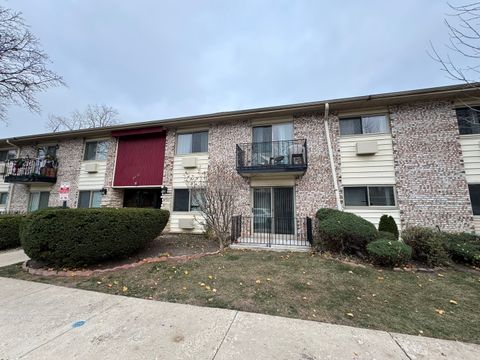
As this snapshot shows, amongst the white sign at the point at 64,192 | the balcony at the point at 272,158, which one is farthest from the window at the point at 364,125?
the white sign at the point at 64,192

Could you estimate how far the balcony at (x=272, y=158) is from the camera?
→ 8.72m

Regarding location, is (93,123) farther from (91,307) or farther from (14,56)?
(91,307)

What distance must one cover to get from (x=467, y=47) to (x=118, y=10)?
1164 cm

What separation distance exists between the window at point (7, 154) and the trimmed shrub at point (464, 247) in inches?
888

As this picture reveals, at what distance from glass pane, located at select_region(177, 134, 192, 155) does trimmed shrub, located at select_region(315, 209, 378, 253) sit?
7.31 metres

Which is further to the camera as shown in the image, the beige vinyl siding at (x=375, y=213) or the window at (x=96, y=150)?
the window at (x=96, y=150)

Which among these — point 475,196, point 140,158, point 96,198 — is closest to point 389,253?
point 475,196

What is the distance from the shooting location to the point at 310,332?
283 centimetres

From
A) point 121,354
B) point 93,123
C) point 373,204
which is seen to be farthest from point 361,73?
point 93,123

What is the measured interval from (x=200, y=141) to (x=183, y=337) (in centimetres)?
915

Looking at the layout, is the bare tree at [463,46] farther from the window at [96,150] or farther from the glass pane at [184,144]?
the window at [96,150]

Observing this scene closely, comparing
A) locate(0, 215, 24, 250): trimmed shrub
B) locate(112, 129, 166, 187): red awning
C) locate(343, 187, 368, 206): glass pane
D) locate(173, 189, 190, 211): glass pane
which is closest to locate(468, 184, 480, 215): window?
locate(343, 187, 368, 206): glass pane

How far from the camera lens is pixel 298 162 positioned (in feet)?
29.5

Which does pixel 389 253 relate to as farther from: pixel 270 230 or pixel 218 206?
pixel 218 206
